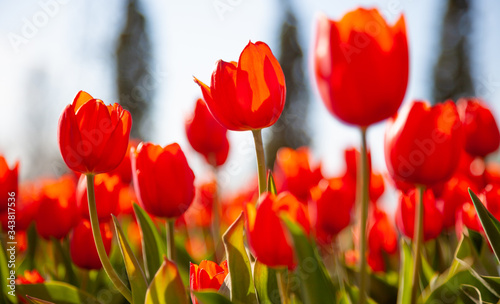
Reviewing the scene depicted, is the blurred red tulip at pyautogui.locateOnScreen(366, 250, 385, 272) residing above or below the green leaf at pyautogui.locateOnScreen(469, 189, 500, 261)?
below

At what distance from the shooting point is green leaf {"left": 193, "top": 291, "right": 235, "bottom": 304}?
1.56 feet

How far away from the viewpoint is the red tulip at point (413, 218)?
0.89 meters

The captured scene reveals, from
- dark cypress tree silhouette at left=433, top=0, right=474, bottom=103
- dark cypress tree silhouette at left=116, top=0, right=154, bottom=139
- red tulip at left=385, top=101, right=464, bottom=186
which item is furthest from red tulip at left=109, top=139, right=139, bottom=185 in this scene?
dark cypress tree silhouette at left=433, top=0, right=474, bottom=103

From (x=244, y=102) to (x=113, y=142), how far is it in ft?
0.62

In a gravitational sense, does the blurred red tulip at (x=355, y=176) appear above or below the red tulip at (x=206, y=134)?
below

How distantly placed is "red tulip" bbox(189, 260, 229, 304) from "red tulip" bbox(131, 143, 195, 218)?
12 cm

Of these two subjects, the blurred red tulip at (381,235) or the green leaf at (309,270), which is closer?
the green leaf at (309,270)

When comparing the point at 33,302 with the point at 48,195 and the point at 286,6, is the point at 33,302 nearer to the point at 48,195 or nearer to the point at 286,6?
the point at 48,195

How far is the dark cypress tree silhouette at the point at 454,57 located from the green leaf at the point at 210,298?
17.0m

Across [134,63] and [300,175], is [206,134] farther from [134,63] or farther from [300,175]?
[134,63]

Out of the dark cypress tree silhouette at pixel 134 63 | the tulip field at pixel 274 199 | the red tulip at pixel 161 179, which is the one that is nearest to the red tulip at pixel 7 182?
the tulip field at pixel 274 199

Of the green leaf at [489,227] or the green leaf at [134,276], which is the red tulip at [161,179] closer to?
the green leaf at [134,276]

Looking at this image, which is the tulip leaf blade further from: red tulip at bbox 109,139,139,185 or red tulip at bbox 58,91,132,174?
red tulip at bbox 109,139,139,185

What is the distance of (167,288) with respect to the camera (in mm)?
505
